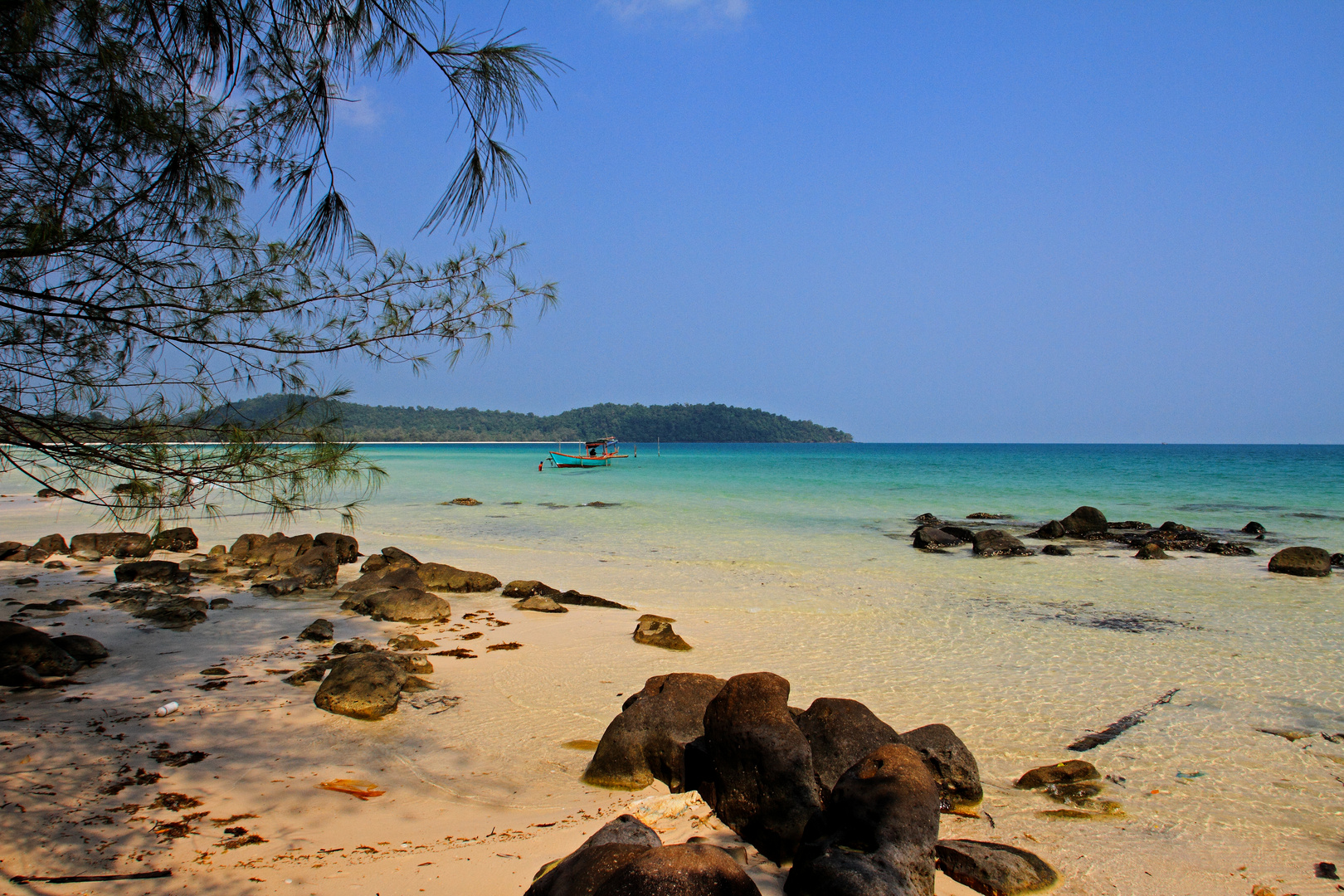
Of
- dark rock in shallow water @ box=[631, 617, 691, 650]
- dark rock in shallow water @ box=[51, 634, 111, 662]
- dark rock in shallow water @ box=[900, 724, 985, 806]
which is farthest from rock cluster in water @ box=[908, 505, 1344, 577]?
dark rock in shallow water @ box=[51, 634, 111, 662]

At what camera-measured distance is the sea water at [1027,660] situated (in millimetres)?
3678

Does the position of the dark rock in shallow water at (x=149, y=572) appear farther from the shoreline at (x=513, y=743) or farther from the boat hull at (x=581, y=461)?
the boat hull at (x=581, y=461)

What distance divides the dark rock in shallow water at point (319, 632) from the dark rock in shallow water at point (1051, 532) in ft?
48.5

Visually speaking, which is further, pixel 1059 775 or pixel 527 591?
pixel 527 591

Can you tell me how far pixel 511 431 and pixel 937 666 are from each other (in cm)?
8820

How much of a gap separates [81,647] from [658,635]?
14.8ft

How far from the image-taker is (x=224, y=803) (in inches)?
134

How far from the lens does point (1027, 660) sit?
22.2 ft

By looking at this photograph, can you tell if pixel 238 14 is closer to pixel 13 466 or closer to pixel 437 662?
pixel 13 466

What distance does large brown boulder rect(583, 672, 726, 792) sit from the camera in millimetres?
3855

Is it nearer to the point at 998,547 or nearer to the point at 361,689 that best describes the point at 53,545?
the point at 361,689

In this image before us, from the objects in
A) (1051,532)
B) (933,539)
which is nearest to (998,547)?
(933,539)

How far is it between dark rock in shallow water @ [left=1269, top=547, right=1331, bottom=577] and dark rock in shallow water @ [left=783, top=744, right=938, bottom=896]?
11888 mm

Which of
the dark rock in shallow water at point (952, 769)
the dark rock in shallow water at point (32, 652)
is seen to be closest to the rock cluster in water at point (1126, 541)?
the dark rock in shallow water at point (952, 769)
